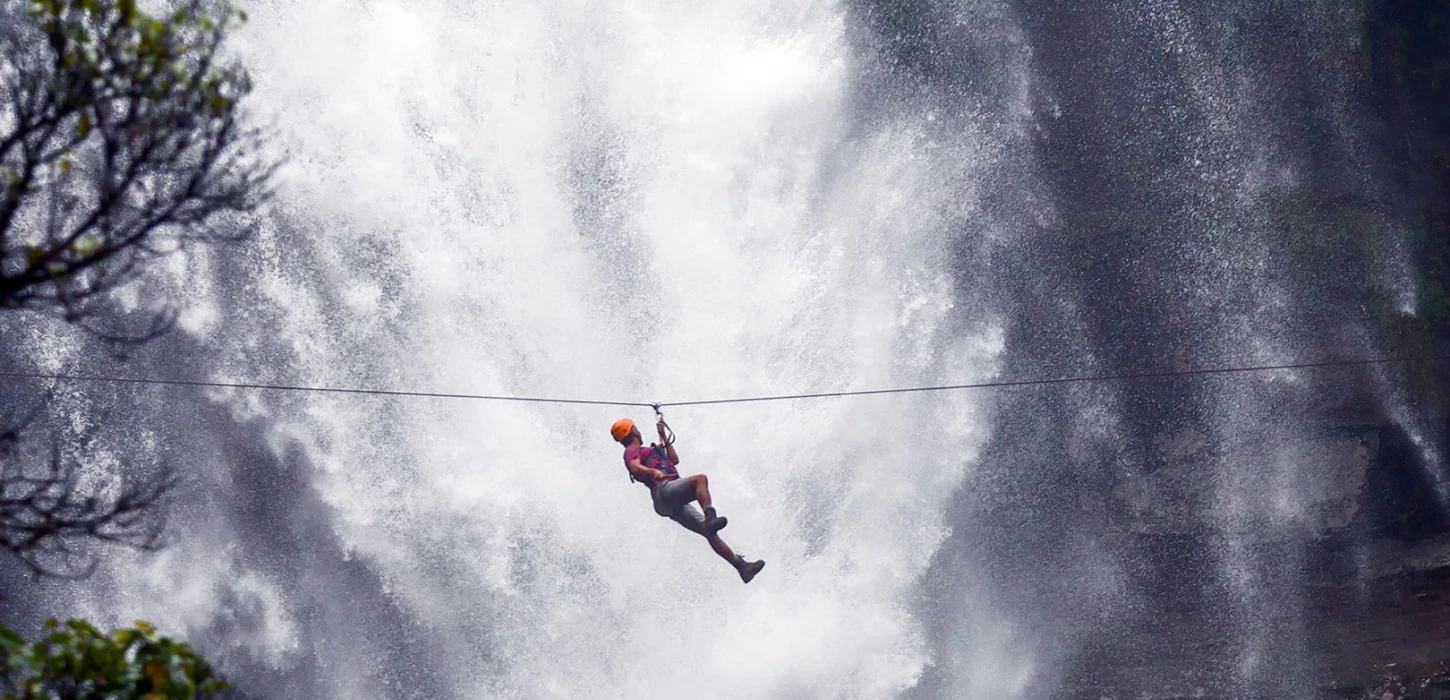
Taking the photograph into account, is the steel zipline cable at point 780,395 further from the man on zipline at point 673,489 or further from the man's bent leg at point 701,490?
the man's bent leg at point 701,490

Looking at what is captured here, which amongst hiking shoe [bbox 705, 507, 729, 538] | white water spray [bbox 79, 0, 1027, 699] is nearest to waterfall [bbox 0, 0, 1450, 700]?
white water spray [bbox 79, 0, 1027, 699]

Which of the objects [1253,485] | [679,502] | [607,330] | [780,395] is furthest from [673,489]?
[1253,485]

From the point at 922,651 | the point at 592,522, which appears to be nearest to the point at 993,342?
the point at 922,651

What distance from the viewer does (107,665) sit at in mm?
3539

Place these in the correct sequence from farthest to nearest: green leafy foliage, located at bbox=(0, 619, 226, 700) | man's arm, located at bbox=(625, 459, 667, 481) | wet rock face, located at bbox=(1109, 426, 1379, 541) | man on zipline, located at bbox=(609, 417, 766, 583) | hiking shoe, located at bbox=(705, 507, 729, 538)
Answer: wet rock face, located at bbox=(1109, 426, 1379, 541), man's arm, located at bbox=(625, 459, 667, 481), man on zipline, located at bbox=(609, 417, 766, 583), hiking shoe, located at bbox=(705, 507, 729, 538), green leafy foliage, located at bbox=(0, 619, 226, 700)

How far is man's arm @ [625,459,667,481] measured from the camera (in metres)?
8.61

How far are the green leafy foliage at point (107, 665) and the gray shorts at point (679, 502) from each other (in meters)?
4.82

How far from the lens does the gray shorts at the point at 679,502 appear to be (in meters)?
8.32

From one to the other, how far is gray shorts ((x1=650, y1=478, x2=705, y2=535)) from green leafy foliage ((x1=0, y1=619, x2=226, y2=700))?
15.8 feet

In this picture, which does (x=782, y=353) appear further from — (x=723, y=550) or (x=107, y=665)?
(x=107, y=665)

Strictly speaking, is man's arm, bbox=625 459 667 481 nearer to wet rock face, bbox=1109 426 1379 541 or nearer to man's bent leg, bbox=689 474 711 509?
man's bent leg, bbox=689 474 711 509

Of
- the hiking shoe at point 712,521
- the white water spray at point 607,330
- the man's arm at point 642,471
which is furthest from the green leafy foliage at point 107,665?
the white water spray at point 607,330

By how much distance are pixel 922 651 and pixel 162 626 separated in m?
7.05

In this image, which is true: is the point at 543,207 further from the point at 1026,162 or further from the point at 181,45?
the point at 181,45
